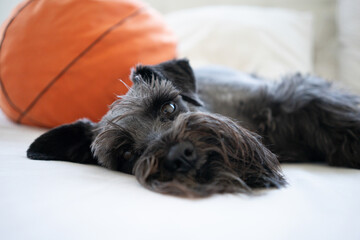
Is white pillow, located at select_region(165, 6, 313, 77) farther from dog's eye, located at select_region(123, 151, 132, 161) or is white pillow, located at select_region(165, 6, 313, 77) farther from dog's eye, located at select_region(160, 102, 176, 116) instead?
dog's eye, located at select_region(123, 151, 132, 161)

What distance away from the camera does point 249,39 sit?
12.0 feet

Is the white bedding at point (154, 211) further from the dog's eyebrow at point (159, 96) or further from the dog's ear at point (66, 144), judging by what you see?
the dog's eyebrow at point (159, 96)

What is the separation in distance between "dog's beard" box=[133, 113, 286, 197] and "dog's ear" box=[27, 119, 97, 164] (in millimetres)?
651

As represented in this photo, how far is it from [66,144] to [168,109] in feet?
2.36

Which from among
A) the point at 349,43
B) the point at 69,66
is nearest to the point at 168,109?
the point at 69,66

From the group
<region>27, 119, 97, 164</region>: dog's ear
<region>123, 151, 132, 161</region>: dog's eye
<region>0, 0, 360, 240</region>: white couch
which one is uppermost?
<region>0, 0, 360, 240</region>: white couch

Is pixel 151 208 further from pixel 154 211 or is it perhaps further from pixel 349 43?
pixel 349 43

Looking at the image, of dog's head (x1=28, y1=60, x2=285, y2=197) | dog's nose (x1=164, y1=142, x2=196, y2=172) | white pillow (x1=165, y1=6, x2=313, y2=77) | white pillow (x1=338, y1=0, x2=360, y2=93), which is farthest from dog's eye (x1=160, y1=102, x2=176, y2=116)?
white pillow (x1=338, y1=0, x2=360, y2=93)

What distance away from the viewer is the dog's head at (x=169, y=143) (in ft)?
4.39

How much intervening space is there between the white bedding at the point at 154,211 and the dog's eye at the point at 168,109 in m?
0.49

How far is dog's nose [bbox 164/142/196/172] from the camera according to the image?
1.32 metres

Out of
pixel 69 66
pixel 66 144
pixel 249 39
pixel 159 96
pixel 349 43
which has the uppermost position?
pixel 349 43

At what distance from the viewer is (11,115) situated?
2.56m

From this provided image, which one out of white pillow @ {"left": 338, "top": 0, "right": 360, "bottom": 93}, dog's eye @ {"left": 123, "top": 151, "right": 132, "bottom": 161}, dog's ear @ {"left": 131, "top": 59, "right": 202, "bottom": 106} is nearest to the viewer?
dog's eye @ {"left": 123, "top": 151, "right": 132, "bottom": 161}
